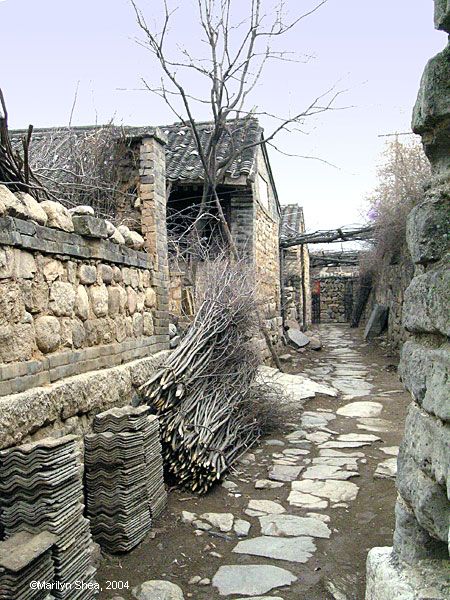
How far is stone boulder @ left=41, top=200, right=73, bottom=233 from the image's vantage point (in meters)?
3.70

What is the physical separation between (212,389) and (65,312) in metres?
1.98

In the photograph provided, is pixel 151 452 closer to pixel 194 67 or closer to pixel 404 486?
pixel 404 486

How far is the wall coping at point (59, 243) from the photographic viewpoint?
10.3 feet

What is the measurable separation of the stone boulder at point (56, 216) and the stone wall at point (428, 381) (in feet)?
8.80

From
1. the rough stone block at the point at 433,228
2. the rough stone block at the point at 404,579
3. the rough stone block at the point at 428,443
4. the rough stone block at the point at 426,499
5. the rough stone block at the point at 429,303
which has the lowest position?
the rough stone block at the point at 404,579

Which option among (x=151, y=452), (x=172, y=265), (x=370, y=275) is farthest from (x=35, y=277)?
(x=370, y=275)

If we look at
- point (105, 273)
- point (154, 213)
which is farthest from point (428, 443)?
point (154, 213)

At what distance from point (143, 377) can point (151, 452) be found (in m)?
1.10

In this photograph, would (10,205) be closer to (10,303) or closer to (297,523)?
(10,303)

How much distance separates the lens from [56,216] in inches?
146

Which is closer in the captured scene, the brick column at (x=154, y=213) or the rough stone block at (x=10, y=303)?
the rough stone block at (x=10, y=303)

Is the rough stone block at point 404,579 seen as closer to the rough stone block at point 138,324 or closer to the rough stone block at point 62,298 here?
the rough stone block at point 62,298

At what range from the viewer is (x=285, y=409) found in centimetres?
666

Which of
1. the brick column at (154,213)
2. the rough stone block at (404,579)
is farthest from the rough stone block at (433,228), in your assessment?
the brick column at (154,213)
